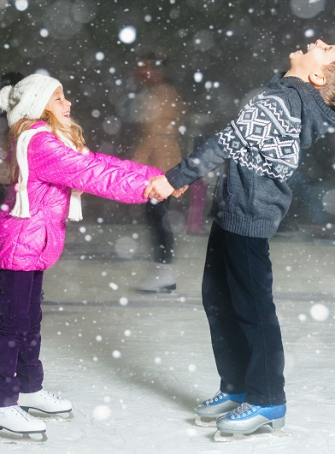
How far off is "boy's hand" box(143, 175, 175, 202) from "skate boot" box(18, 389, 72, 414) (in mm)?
627

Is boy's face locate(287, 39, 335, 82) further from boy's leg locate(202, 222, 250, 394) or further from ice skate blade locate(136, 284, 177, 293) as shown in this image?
ice skate blade locate(136, 284, 177, 293)

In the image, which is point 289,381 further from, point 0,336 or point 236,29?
point 236,29

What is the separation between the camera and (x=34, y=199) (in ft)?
6.87

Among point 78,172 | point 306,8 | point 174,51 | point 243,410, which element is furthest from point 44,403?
point 306,8

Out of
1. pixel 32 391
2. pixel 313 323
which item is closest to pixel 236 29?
pixel 313 323

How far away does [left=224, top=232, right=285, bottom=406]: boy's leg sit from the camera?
205cm

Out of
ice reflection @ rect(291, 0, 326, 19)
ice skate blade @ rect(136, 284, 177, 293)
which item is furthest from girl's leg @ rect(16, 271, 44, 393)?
ice reflection @ rect(291, 0, 326, 19)

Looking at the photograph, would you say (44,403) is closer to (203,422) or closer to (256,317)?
(203,422)

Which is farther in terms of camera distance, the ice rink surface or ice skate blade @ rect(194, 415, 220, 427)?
ice skate blade @ rect(194, 415, 220, 427)

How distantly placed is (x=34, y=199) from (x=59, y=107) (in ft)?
0.92

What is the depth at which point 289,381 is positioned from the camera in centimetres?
259

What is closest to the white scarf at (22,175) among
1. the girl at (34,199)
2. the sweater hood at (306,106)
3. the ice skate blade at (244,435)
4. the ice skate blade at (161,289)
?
the girl at (34,199)

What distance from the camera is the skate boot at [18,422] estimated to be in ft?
6.59

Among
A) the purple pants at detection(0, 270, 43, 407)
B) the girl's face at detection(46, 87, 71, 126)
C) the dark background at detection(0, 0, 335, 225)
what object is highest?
the dark background at detection(0, 0, 335, 225)
